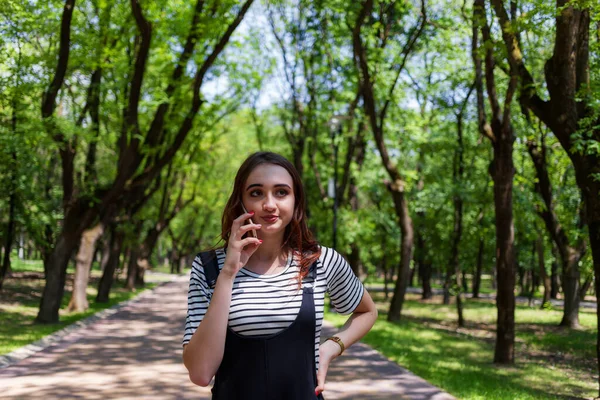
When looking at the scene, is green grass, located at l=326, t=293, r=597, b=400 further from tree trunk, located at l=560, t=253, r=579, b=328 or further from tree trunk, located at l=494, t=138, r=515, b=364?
tree trunk, located at l=494, t=138, r=515, b=364

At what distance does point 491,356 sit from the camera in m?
14.2

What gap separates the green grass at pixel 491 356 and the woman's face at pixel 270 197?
6985 millimetres

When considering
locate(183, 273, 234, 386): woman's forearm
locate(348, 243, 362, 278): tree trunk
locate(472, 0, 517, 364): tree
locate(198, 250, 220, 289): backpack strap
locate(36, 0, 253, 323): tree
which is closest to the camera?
locate(183, 273, 234, 386): woman's forearm

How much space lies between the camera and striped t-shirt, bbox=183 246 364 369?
2.32 metres

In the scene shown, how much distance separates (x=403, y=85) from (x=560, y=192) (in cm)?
574

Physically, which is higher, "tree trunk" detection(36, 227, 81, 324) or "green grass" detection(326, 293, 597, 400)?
"tree trunk" detection(36, 227, 81, 324)

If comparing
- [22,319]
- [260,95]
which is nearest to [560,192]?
[260,95]

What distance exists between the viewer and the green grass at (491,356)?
33.1 ft

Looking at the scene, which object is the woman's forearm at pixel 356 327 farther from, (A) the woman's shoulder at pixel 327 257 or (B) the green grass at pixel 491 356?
(B) the green grass at pixel 491 356

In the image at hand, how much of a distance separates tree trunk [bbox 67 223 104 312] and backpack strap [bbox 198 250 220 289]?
17.3m

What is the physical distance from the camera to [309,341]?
2387mm

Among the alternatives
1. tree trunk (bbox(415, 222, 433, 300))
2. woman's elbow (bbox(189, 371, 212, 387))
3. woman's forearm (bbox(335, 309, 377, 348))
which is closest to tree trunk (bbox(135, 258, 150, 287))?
tree trunk (bbox(415, 222, 433, 300))

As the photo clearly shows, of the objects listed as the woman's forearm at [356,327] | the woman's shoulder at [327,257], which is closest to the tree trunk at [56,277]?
the woman's forearm at [356,327]

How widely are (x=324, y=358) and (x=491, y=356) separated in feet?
40.8
